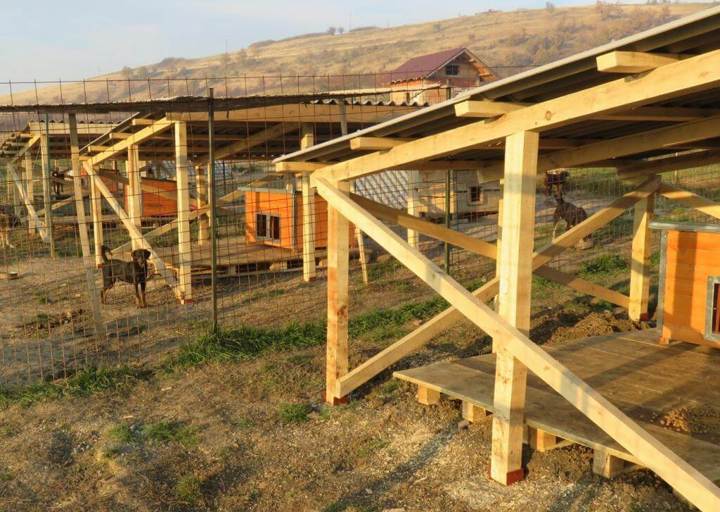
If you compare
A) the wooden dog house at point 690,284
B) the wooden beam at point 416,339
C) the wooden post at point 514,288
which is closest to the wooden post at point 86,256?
the wooden beam at point 416,339

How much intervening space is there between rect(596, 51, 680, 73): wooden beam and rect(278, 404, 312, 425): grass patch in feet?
15.0

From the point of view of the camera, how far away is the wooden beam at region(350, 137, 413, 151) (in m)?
→ 6.23

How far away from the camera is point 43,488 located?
5809mm

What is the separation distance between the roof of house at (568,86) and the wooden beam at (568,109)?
12cm

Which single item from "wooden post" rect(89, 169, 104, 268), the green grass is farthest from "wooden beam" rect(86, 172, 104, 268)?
the green grass

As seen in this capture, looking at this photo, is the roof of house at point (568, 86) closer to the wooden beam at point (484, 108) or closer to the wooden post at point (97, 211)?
the wooden beam at point (484, 108)

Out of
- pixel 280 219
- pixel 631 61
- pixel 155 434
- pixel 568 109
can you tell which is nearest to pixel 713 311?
pixel 568 109

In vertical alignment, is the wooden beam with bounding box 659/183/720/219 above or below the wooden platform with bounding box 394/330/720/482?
above

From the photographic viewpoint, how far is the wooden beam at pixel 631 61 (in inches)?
151

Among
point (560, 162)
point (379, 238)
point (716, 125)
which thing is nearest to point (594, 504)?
point (379, 238)

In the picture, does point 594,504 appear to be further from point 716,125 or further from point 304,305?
point 304,305

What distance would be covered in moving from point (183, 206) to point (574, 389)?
8.74 m

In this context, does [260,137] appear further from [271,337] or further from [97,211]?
[271,337]

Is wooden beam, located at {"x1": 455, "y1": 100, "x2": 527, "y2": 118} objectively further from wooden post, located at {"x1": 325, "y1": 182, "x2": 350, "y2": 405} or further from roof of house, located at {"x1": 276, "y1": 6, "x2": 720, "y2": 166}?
wooden post, located at {"x1": 325, "y1": 182, "x2": 350, "y2": 405}
